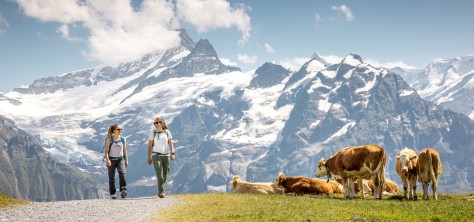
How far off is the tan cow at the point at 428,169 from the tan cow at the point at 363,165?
2.31 meters

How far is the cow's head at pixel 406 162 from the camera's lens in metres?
31.3

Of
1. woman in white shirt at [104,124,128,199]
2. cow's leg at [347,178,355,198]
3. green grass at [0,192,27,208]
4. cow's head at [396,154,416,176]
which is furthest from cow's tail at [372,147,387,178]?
green grass at [0,192,27,208]

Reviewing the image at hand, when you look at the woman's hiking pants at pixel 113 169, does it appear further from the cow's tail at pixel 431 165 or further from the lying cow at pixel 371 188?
the cow's tail at pixel 431 165

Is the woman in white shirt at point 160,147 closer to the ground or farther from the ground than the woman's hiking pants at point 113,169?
farther from the ground

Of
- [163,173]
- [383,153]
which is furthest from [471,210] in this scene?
[163,173]

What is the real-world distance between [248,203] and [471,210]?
11.4 m

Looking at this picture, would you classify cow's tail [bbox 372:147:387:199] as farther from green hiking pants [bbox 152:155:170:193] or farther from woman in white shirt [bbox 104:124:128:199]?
woman in white shirt [bbox 104:124:128:199]

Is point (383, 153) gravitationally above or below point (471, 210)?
above

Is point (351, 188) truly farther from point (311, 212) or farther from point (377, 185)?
point (311, 212)

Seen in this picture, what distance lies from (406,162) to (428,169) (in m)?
1.46

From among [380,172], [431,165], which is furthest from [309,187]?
[431,165]

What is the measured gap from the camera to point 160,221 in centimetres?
2086

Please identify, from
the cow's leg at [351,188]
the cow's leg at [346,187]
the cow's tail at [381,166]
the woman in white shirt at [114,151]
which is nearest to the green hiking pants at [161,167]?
the woman in white shirt at [114,151]

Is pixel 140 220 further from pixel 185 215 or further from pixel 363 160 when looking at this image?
pixel 363 160
